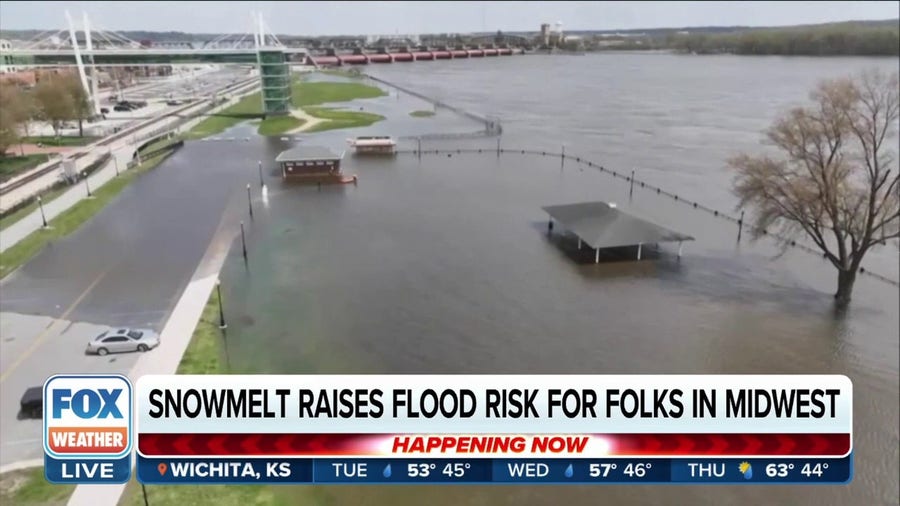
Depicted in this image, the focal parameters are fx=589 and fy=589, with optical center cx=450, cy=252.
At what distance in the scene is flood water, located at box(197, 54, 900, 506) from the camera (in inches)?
692

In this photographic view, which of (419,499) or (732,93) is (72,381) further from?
(732,93)

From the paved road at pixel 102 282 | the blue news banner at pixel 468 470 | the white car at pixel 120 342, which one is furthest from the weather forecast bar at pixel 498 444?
the white car at pixel 120 342

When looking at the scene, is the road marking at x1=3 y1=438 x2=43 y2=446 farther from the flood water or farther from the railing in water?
the railing in water

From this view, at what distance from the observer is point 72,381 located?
8.80m

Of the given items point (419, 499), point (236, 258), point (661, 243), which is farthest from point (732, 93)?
point (419, 499)

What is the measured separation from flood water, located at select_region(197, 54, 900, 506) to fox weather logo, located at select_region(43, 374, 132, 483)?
19.9ft

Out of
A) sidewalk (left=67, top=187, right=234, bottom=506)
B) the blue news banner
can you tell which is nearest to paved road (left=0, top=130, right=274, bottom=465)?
sidewalk (left=67, top=187, right=234, bottom=506)

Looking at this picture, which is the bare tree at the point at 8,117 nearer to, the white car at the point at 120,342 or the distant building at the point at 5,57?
the distant building at the point at 5,57

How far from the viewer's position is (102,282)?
26.6m

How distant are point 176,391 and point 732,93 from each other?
118002mm

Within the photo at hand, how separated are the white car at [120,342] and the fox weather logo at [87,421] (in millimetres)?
11682

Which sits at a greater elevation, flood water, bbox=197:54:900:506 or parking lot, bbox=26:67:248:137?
parking lot, bbox=26:67:248:137

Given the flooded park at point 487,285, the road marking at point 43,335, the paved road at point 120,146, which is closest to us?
the road marking at point 43,335

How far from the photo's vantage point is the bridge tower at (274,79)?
242 feet
